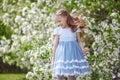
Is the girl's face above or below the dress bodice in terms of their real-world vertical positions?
above

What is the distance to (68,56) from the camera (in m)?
6.18

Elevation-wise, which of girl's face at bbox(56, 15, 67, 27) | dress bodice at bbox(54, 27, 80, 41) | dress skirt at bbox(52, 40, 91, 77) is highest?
girl's face at bbox(56, 15, 67, 27)

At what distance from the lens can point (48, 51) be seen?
7.98 m

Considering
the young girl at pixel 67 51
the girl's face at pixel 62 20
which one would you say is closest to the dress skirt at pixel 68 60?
the young girl at pixel 67 51

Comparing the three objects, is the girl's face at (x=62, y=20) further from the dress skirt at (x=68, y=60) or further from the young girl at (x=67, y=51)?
the dress skirt at (x=68, y=60)

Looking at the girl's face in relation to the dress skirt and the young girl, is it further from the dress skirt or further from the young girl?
Result: the dress skirt

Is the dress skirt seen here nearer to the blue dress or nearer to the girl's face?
the blue dress

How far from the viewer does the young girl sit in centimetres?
617

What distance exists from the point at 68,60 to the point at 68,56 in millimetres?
50

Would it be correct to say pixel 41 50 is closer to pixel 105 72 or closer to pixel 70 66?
pixel 105 72

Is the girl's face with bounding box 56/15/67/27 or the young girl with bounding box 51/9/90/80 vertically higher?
the girl's face with bounding box 56/15/67/27

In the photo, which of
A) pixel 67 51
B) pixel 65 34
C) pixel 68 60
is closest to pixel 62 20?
pixel 65 34

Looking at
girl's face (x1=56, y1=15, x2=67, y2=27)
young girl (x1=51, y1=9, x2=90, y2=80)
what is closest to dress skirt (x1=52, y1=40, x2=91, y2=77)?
young girl (x1=51, y1=9, x2=90, y2=80)

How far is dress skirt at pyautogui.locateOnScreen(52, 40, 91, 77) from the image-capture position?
243 inches
